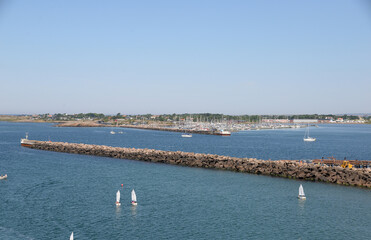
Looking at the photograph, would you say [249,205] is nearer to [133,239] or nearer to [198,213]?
[198,213]

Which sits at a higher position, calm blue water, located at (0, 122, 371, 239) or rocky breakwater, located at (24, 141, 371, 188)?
rocky breakwater, located at (24, 141, 371, 188)

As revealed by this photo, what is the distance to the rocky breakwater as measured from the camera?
32.8 metres

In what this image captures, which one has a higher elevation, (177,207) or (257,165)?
(257,165)

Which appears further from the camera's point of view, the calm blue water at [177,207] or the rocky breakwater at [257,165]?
the rocky breakwater at [257,165]

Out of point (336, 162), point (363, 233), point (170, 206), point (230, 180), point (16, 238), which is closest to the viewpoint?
point (16, 238)

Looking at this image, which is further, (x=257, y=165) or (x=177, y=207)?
(x=257, y=165)

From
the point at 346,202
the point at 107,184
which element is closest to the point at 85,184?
the point at 107,184

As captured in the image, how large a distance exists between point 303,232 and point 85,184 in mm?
20321

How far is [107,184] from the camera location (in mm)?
32562

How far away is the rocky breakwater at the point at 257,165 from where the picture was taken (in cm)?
3281

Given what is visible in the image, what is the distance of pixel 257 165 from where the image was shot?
39.0 m

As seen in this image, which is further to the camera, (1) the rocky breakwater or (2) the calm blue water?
(1) the rocky breakwater

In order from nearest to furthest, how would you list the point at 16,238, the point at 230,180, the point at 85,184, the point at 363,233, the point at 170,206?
the point at 16,238 → the point at 363,233 → the point at 170,206 → the point at 85,184 → the point at 230,180

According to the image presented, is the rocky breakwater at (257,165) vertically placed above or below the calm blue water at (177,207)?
above
